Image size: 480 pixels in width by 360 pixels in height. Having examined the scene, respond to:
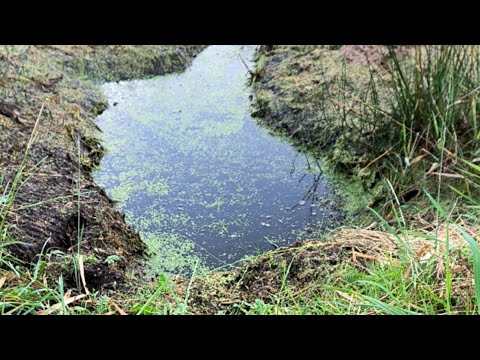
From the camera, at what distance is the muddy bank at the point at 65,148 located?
200 centimetres

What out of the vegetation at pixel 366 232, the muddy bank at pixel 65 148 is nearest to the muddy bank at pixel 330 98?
the vegetation at pixel 366 232

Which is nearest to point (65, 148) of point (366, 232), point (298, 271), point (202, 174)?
point (202, 174)

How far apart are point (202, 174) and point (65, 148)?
0.78m

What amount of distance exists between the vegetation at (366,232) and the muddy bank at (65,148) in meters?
0.06

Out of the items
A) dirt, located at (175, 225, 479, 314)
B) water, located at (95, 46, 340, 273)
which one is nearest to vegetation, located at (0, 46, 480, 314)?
dirt, located at (175, 225, 479, 314)

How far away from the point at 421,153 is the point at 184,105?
6.34ft

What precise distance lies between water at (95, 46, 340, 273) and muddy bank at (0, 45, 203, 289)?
158 mm

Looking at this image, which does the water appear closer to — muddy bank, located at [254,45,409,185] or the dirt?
muddy bank, located at [254,45,409,185]

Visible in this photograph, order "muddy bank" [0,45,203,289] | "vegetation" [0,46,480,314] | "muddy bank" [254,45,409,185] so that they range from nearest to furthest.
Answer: "vegetation" [0,46,480,314]
"muddy bank" [0,45,203,289]
"muddy bank" [254,45,409,185]

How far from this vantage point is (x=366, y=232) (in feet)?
6.53

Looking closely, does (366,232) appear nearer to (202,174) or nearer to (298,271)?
(298,271)

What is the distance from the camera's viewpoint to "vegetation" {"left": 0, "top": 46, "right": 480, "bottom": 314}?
53.4 inches
